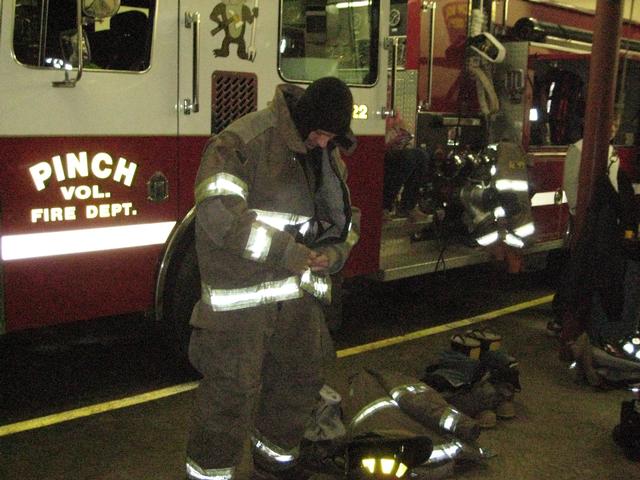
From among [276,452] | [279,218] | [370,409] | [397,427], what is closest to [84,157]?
[279,218]

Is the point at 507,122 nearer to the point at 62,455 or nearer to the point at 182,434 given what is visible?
the point at 182,434

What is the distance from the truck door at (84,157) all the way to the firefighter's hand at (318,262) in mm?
1444

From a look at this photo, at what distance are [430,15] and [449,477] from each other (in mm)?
3853

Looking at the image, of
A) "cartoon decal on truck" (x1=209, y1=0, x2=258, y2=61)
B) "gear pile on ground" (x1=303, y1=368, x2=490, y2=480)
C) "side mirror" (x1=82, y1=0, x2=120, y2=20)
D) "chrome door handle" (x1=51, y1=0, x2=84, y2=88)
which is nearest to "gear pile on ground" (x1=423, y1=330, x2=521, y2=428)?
"gear pile on ground" (x1=303, y1=368, x2=490, y2=480)

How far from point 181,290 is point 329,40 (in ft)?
6.18

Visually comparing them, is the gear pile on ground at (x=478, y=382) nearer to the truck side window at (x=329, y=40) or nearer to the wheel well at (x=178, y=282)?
the wheel well at (x=178, y=282)

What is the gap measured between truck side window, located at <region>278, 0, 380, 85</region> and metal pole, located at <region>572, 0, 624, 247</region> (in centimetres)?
140

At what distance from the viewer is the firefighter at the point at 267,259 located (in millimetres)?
3281

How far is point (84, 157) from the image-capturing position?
14.2 feet

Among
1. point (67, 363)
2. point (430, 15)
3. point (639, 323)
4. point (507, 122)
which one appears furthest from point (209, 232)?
point (507, 122)

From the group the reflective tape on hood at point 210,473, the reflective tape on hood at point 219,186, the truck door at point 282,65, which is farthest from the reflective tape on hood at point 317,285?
the truck door at point 282,65

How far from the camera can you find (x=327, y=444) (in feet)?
13.1

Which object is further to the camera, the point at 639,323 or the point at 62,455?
the point at 639,323

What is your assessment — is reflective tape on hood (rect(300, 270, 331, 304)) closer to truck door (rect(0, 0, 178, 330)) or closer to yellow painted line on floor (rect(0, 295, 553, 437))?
truck door (rect(0, 0, 178, 330))
